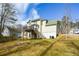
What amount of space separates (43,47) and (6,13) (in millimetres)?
567

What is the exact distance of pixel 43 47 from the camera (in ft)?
6.72

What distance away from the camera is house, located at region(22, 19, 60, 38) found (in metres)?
Answer: 2.07

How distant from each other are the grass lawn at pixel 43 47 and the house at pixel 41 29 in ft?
0.19

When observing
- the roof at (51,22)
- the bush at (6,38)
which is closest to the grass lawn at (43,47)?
the bush at (6,38)

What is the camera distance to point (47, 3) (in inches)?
81.4

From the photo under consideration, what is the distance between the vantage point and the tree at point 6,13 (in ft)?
6.78

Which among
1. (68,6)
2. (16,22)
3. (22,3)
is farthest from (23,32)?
(68,6)

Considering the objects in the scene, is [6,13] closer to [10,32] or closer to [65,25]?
[10,32]

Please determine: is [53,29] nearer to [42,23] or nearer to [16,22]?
[42,23]

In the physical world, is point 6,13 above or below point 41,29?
above

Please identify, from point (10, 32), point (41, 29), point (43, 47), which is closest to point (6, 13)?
point (10, 32)

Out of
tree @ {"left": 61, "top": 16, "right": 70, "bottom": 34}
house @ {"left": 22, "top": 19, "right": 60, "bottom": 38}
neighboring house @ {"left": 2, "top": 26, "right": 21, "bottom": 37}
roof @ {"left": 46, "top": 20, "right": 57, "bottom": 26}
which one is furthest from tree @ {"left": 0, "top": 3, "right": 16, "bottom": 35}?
tree @ {"left": 61, "top": 16, "right": 70, "bottom": 34}

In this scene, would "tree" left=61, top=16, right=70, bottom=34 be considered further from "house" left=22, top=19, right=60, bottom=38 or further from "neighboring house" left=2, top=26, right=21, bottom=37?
"neighboring house" left=2, top=26, right=21, bottom=37

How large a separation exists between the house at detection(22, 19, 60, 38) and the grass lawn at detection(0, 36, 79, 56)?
0.19 feet
